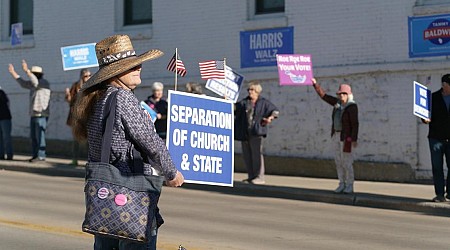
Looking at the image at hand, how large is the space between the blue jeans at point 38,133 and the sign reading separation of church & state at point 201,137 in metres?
13.1

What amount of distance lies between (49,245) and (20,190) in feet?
22.6

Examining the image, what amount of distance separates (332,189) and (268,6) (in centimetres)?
533

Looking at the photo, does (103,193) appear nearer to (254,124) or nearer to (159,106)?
(254,124)

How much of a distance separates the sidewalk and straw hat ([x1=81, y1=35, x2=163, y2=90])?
10.1 meters

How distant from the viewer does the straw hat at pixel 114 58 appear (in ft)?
20.4

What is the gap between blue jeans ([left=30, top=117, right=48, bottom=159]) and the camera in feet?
73.5

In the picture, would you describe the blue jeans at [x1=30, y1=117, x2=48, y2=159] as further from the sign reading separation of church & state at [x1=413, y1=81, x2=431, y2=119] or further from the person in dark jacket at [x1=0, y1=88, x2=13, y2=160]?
the sign reading separation of church & state at [x1=413, y1=81, x2=431, y2=119]

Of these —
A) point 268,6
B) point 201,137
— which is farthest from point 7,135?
point 201,137

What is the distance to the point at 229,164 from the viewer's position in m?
9.87

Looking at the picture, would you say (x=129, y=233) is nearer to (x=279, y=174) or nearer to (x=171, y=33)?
(x=279, y=174)

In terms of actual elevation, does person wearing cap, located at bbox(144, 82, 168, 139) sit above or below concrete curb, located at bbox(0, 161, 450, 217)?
above

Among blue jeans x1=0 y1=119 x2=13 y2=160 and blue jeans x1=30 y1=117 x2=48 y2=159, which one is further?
blue jeans x1=0 y1=119 x2=13 y2=160

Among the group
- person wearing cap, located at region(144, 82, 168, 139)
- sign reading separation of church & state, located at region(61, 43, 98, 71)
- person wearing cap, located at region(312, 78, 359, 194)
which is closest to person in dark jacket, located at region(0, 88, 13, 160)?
sign reading separation of church & state, located at region(61, 43, 98, 71)

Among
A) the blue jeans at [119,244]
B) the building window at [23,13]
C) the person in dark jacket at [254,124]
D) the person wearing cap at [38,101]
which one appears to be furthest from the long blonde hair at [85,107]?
the building window at [23,13]
